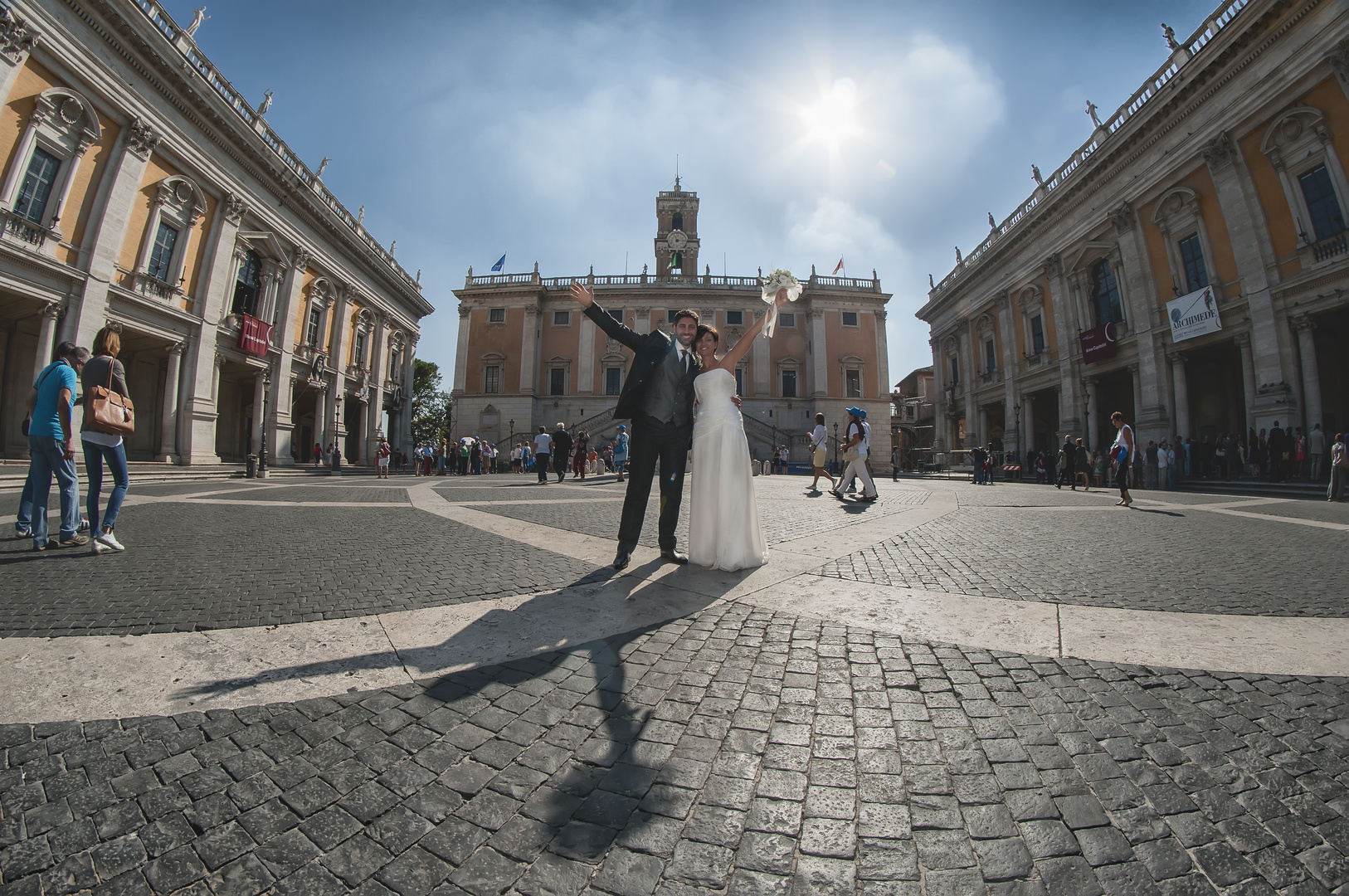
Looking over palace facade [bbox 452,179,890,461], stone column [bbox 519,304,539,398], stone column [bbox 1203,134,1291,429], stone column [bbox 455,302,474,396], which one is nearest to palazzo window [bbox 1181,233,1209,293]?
stone column [bbox 1203,134,1291,429]

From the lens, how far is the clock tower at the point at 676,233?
40.5 m

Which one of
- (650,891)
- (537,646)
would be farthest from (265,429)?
(650,891)

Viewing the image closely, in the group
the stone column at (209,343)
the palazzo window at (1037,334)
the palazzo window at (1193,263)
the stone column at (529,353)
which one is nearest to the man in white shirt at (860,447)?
the palazzo window at (1193,263)

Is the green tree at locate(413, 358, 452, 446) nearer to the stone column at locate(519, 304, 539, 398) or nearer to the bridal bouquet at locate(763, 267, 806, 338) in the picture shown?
the stone column at locate(519, 304, 539, 398)

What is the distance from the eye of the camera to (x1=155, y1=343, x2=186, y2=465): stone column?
1488 centimetres

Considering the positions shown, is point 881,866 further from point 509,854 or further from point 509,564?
point 509,564

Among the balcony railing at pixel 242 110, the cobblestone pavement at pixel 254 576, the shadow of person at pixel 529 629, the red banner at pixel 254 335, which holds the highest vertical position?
the balcony railing at pixel 242 110

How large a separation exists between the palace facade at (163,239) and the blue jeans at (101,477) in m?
13.2

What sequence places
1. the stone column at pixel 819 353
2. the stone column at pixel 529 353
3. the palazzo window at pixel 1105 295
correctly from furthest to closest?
the stone column at pixel 529 353, the stone column at pixel 819 353, the palazzo window at pixel 1105 295

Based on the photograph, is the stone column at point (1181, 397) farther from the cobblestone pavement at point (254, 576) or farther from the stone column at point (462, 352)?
the stone column at point (462, 352)

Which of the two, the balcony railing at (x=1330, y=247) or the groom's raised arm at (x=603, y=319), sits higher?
the balcony railing at (x=1330, y=247)

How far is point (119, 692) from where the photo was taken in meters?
1.56

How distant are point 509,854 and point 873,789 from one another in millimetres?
837

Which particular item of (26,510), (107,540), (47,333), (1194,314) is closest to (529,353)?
(47,333)
